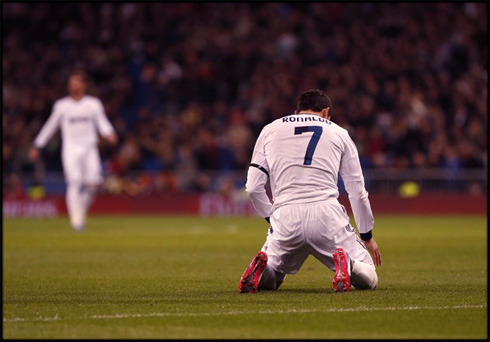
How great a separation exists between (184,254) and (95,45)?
66.2ft

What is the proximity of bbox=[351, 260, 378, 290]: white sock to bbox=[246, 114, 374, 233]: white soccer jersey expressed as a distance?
0.30 meters

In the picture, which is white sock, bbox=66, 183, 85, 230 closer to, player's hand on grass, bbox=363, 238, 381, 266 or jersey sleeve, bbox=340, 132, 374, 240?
jersey sleeve, bbox=340, 132, 374, 240

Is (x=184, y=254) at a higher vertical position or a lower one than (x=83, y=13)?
lower

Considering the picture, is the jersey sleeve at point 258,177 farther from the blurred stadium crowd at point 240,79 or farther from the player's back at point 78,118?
the blurred stadium crowd at point 240,79

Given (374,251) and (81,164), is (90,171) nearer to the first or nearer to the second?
(81,164)

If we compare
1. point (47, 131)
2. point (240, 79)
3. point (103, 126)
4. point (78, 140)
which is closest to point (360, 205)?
point (103, 126)

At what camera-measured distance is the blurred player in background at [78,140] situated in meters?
20.7

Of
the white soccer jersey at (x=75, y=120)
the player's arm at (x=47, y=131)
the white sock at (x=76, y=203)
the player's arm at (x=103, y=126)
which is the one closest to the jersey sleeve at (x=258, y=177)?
the player's arm at (x=103, y=126)

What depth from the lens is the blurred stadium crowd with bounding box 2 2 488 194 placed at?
28.8 meters

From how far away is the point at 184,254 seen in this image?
1534cm

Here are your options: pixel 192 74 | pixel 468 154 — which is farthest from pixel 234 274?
pixel 192 74

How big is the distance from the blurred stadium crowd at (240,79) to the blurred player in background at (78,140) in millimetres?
8623

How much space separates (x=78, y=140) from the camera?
20984 mm

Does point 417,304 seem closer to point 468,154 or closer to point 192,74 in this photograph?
point 468,154
